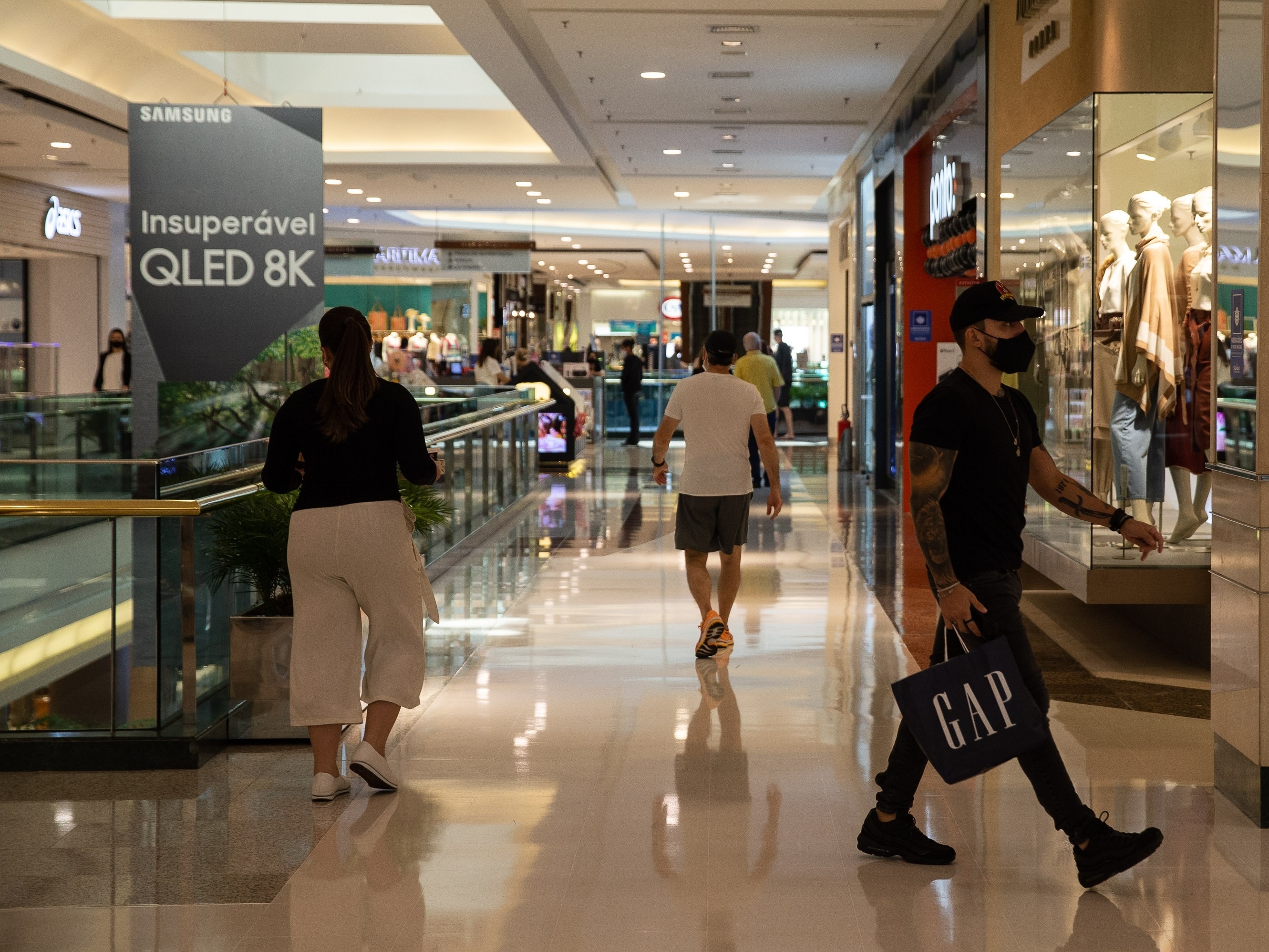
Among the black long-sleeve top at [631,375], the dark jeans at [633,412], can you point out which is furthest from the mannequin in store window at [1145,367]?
the black long-sleeve top at [631,375]

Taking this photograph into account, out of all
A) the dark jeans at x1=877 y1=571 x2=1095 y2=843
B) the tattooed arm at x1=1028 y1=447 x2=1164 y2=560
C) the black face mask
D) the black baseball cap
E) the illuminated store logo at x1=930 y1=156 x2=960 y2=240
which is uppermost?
the illuminated store logo at x1=930 y1=156 x2=960 y2=240

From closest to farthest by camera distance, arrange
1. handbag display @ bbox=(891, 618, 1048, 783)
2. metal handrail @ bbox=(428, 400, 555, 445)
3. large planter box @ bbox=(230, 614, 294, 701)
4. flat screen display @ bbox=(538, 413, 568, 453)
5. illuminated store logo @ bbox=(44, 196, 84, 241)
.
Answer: handbag display @ bbox=(891, 618, 1048, 783), large planter box @ bbox=(230, 614, 294, 701), metal handrail @ bbox=(428, 400, 555, 445), flat screen display @ bbox=(538, 413, 568, 453), illuminated store logo @ bbox=(44, 196, 84, 241)

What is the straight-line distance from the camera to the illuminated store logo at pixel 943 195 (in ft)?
32.9

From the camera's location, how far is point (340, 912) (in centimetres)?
330

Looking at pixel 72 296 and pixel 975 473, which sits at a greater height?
pixel 72 296

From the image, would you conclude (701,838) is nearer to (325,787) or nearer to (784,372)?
(325,787)

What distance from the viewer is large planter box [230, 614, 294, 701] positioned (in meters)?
4.73

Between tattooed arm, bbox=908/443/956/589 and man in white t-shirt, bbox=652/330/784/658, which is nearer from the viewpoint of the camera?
tattooed arm, bbox=908/443/956/589

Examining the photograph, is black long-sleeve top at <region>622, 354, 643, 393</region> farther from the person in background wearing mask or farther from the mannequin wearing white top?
the mannequin wearing white top

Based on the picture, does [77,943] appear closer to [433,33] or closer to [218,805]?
[218,805]

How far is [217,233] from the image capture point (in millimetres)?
6137

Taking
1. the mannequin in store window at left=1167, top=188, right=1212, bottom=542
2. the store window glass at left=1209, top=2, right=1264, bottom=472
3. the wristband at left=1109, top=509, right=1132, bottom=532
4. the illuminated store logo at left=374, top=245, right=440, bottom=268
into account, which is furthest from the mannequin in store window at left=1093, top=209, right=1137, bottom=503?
the illuminated store logo at left=374, top=245, right=440, bottom=268

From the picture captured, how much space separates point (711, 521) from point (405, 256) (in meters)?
19.7

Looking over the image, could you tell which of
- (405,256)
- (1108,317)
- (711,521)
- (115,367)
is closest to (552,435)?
(115,367)
